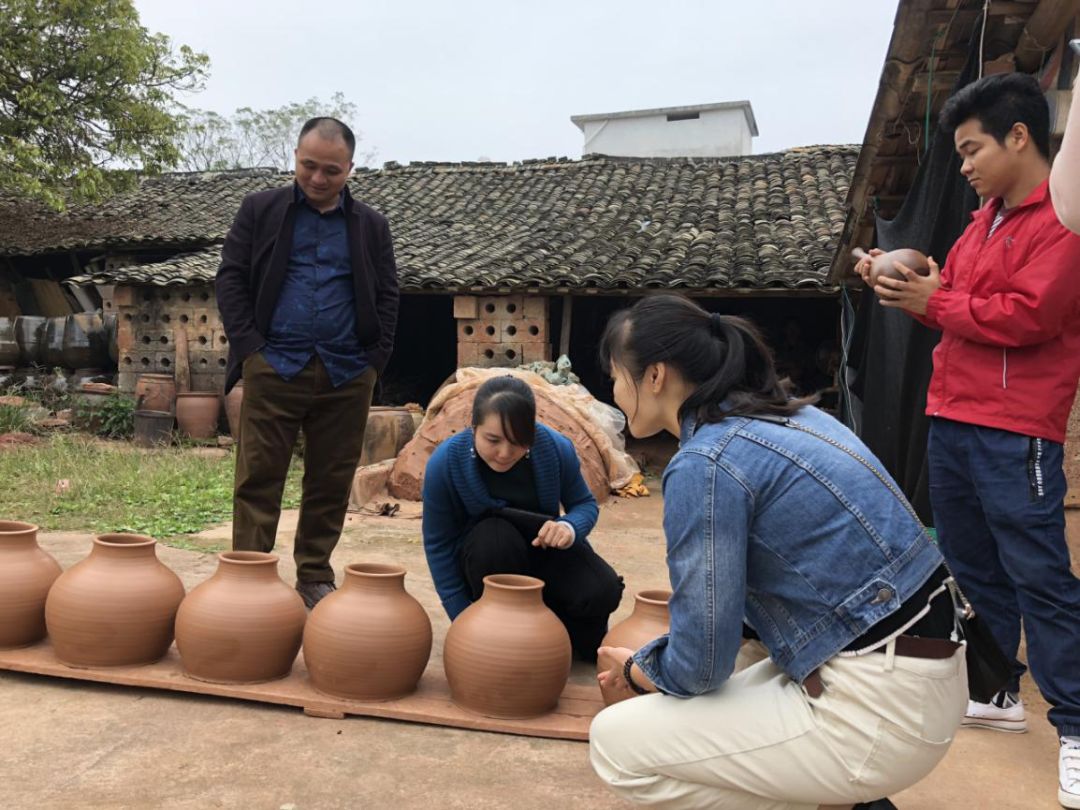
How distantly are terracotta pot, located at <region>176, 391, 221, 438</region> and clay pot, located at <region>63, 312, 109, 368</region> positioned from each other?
3.03m

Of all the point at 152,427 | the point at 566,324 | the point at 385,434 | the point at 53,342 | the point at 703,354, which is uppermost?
the point at 703,354

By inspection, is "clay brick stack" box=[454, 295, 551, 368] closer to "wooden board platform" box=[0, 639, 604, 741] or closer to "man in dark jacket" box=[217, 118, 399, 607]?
"man in dark jacket" box=[217, 118, 399, 607]

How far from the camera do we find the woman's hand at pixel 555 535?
3303mm

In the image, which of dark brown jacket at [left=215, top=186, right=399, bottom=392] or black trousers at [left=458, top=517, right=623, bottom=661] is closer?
black trousers at [left=458, top=517, right=623, bottom=661]

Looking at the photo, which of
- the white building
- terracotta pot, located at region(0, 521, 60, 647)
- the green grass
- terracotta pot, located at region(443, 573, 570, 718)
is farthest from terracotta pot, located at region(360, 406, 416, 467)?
the white building

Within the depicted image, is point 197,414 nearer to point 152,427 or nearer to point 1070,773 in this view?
point 152,427

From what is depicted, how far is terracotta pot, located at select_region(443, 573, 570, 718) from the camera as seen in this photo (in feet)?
9.66

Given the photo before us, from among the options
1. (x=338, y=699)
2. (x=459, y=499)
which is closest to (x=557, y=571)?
(x=459, y=499)

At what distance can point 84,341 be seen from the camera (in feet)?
44.6

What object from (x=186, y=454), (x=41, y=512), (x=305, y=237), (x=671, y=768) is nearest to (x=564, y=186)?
(x=186, y=454)

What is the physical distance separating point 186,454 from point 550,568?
7.42m

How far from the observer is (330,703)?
3018mm

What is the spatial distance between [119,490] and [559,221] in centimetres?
775

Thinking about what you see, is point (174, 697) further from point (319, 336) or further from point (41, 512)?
point (41, 512)
